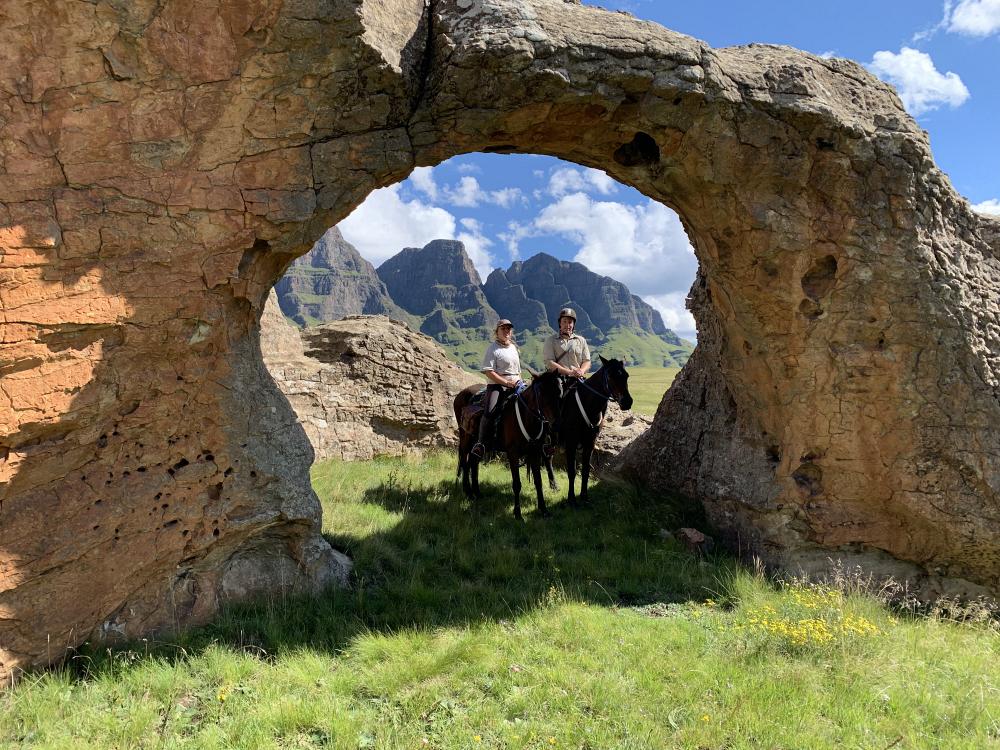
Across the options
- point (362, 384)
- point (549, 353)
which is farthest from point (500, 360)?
point (362, 384)

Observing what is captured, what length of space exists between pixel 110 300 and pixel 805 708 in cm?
662

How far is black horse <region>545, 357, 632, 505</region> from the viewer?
941 centimetres

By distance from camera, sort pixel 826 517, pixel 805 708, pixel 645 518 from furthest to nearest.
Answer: pixel 645 518 → pixel 826 517 → pixel 805 708

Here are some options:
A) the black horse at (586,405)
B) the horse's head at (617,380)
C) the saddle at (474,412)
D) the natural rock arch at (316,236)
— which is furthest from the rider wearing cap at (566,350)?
the natural rock arch at (316,236)

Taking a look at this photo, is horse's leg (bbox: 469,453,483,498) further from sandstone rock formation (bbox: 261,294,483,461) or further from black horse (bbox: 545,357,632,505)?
sandstone rock formation (bbox: 261,294,483,461)

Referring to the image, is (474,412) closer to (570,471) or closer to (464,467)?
(464,467)

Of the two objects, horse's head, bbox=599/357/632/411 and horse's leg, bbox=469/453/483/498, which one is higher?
horse's head, bbox=599/357/632/411

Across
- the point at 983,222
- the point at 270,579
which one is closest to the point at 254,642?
the point at 270,579

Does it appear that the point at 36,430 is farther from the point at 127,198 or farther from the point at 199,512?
the point at 127,198

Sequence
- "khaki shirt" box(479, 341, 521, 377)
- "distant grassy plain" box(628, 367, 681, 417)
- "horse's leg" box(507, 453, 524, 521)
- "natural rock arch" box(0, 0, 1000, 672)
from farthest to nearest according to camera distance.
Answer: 1. "distant grassy plain" box(628, 367, 681, 417)
2. "khaki shirt" box(479, 341, 521, 377)
3. "horse's leg" box(507, 453, 524, 521)
4. "natural rock arch" box(0, 0, 1000, 672)

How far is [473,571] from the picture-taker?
6.62m

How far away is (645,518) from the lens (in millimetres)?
8453

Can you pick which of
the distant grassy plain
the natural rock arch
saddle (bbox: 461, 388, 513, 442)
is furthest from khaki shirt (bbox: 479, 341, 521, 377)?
the distant grassy plain

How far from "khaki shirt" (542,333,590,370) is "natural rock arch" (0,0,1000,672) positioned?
269cm
